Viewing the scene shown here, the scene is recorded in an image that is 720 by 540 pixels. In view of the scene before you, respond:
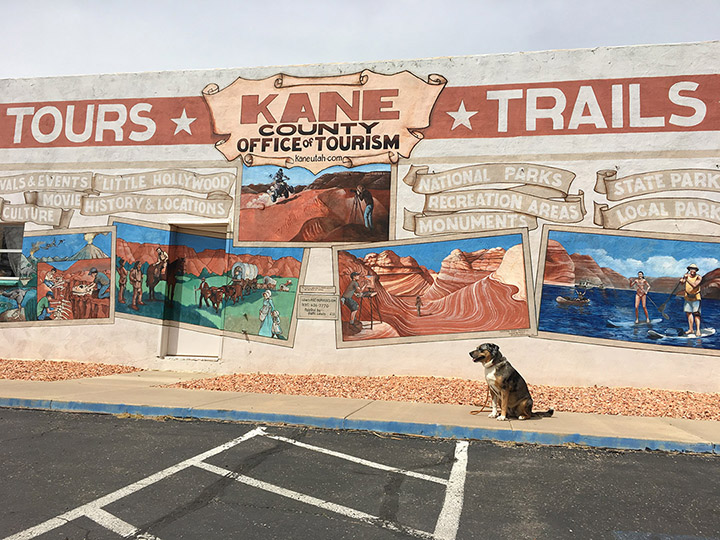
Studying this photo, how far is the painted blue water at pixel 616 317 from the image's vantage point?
370 inches

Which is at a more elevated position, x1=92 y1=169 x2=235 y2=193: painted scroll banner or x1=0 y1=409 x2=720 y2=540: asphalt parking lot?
x1=92 y1=169 x2=235 y2=193: painted scroll banner

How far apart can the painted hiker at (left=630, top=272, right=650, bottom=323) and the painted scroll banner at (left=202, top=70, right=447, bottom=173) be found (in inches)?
193

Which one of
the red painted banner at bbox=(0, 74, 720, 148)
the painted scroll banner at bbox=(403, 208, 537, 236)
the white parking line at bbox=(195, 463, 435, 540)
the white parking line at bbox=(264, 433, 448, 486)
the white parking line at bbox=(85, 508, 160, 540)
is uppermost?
the red painted banner at bbox=(0, 74, 720, 148)

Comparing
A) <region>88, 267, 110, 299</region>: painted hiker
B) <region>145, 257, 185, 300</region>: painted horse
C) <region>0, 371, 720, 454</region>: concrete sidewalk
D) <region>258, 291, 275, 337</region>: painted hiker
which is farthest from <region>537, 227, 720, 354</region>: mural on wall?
<region>88, 267, 110, 299</region>: painted hiker

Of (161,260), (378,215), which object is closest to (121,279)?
(161,260)

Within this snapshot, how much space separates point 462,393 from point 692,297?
4.56 metres

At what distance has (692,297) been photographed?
9.47m

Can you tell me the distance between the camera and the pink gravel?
8.05m

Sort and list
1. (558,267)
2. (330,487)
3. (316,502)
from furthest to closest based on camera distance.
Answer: (558,267), (330,487), (316,502)

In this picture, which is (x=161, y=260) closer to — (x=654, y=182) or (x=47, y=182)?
(x=47, y=182)

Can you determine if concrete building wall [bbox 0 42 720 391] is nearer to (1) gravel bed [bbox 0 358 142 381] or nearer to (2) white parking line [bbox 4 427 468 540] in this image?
(1) gravel bed [bbox 0 358 142 381]

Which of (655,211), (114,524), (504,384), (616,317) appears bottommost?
(114,524)

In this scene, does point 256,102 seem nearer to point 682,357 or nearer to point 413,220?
point 413,220

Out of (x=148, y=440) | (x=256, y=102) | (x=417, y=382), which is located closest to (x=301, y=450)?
(x=148, y=440)
